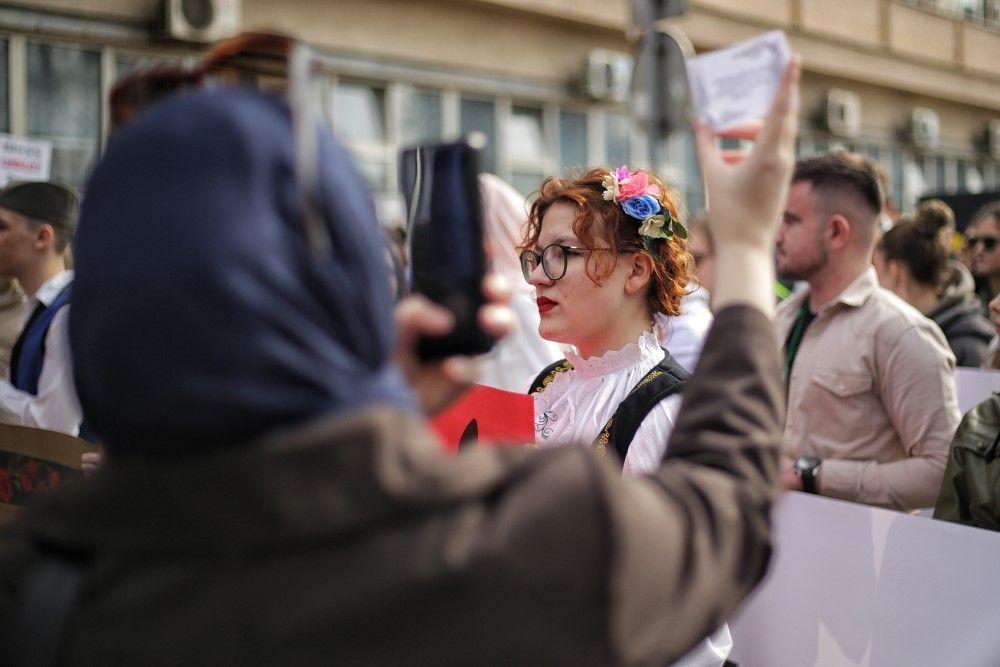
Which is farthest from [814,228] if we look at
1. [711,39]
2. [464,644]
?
[711,39]

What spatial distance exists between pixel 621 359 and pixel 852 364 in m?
1.38

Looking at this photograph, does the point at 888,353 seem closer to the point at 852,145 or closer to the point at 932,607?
the point at 932,607

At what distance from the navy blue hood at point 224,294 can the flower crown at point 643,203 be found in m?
1.90

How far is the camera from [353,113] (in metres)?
12.0

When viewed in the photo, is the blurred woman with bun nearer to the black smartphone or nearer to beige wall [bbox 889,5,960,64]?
the black smartphone

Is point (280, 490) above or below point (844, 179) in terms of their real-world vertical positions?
below

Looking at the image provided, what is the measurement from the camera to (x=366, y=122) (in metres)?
12.2

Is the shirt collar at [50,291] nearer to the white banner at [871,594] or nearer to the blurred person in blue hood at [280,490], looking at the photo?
the white banner at [871,594]

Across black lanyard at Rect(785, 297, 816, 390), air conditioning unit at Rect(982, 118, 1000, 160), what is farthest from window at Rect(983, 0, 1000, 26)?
black lanyard at Rect(785, 297, 816, 390)

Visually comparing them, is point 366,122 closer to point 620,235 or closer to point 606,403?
point 620,235

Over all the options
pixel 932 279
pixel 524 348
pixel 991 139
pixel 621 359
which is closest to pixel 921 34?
pixel 991 139

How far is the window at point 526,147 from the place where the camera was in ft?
45.4

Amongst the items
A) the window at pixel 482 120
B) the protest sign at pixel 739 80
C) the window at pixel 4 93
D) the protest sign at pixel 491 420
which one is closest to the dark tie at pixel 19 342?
the protest sign at pixel 491 420

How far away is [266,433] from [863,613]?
228 centimetres
